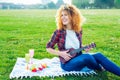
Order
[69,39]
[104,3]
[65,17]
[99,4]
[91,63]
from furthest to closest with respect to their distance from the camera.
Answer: [99,4], [104,3], [69,39], [65,17], [91,63]

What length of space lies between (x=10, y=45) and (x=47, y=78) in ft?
13.3

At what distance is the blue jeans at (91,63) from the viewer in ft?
21.5

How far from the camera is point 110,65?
655 cm

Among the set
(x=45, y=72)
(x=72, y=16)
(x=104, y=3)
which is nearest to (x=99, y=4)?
(x=104, y=3)

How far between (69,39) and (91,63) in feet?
2.38

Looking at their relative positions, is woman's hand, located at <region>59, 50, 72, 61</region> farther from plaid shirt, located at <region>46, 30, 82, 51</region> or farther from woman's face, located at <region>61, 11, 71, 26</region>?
woman's face, located at <region>61, 11, 71, 26</region>

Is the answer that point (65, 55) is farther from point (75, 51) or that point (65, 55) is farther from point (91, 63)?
point (91, 63)

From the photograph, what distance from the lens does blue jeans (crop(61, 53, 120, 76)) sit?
654cm

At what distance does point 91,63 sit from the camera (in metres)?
6.80

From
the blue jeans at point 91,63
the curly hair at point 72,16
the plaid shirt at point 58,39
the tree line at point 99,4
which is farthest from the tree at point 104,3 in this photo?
the blue jeans at point 91,63

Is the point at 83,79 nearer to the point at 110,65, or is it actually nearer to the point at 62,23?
the point at 110,65

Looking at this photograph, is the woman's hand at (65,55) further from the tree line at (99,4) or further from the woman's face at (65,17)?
the tree line at (99,4)

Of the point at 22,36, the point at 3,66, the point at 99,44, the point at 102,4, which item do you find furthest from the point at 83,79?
the point at 102,4

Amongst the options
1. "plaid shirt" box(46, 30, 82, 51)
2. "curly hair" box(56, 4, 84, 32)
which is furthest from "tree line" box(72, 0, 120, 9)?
"plaid shirt" box(46, 30, 82, 51)
